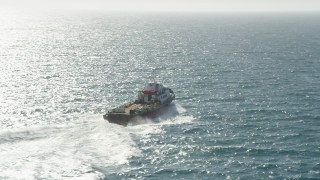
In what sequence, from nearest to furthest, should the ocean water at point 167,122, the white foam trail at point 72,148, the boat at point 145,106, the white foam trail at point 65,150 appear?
the white foam trail at point 65,150 → the white foam trail at point 72,148 → the ocean water at point 167,122 → the boat at point 145,106

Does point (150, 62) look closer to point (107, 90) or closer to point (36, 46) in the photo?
point (107, 90)

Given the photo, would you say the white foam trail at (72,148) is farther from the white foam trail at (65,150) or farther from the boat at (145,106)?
the boat at (145,106)

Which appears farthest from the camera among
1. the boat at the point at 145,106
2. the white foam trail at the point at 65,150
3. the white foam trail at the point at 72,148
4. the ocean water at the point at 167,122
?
the boat at the point at 145,106

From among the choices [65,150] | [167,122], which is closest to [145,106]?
[167,122]

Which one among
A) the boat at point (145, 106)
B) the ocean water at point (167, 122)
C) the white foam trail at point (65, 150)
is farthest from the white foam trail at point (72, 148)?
the boat at point (145, 106)

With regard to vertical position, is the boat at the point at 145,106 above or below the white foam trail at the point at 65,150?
above

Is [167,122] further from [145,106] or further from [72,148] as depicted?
[72,148]
